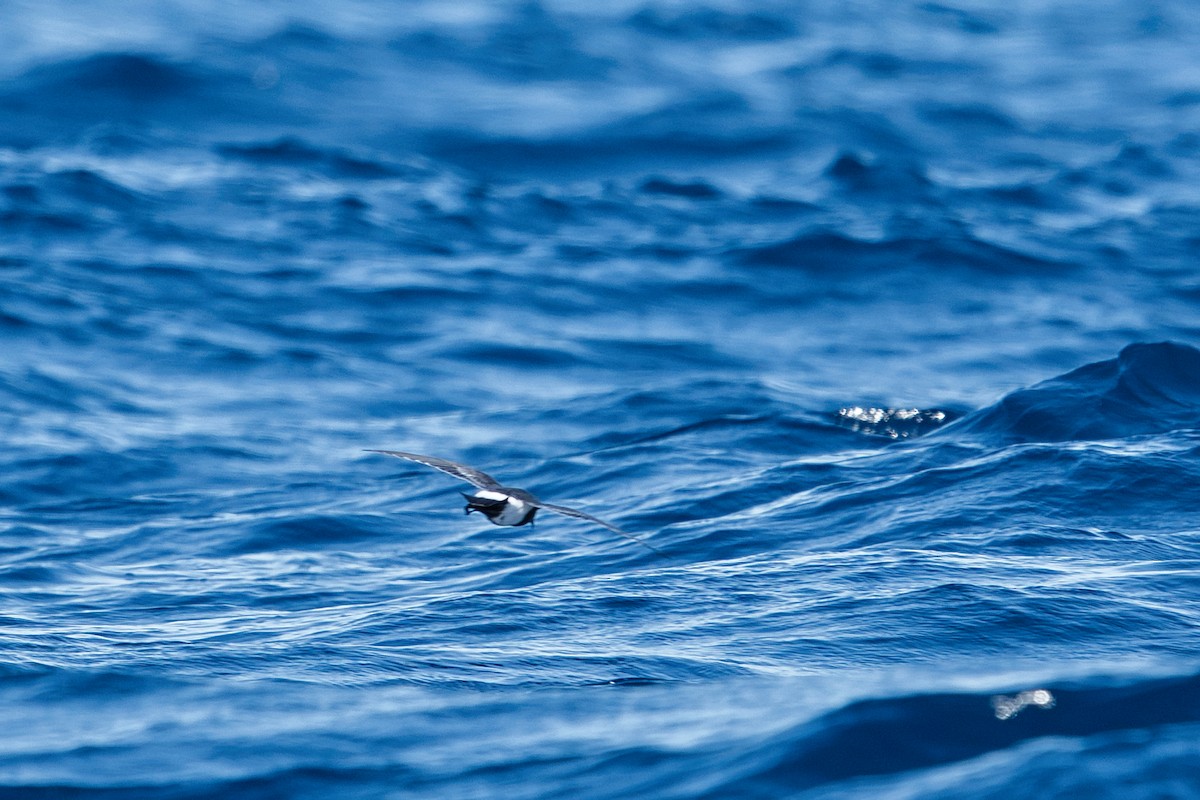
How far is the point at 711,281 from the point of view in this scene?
1585 cm

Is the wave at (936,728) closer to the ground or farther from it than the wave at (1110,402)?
closer to the ground

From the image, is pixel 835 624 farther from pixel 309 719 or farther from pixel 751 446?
pixel 751 446

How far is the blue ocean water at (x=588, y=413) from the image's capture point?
664cm

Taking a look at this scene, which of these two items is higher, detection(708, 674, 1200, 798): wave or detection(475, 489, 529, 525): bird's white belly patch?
detection(475, 489, 529, 525): bird's white belly patch

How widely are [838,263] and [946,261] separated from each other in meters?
1.14

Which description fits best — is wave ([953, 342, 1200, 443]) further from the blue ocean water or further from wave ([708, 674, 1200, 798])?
wave ([708, 674, 1200, 798])

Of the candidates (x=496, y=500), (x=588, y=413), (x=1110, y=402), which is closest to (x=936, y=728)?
(x=496, y=500)

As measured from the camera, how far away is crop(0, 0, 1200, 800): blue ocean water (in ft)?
21.8

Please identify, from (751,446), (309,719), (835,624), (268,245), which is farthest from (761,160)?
(309,719)

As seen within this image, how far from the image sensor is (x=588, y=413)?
12.6 m

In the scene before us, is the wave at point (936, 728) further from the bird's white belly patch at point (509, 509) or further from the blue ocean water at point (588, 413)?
the bird's white belly patch at point (509, 509)

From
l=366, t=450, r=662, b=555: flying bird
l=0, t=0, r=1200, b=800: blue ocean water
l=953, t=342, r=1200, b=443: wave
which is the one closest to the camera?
l=0, t=0, r=1200, b=800: blue ocean water

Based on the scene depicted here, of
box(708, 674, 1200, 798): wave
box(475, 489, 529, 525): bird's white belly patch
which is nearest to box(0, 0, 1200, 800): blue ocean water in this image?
box(708, 674, 1200, 798): wave

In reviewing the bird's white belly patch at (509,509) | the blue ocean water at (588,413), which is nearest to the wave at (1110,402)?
the blue ocean water at (588,413)
